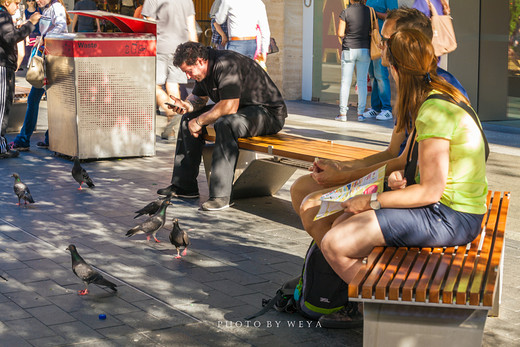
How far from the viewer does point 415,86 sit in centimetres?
438

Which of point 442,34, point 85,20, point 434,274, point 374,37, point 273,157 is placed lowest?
point 273,157

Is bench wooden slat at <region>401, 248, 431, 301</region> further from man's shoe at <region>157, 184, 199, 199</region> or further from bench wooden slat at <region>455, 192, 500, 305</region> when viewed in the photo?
man's shoe at <region>157, 184, 199, 199</region>

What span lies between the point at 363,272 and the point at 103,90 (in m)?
6.57

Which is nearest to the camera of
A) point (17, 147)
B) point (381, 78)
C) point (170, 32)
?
point (17, 147)

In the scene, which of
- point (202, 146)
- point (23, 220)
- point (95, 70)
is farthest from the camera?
point (95, 70)

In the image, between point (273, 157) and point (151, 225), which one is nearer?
point (151, 225)

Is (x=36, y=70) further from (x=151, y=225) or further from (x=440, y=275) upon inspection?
(x=440, y=275)

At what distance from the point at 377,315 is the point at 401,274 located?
0.71 feet

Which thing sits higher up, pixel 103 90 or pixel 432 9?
pixel 432 9

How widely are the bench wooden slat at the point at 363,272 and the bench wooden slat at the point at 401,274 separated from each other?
0.45 ft

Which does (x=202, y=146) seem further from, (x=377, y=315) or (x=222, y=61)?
(x=377, y=315)

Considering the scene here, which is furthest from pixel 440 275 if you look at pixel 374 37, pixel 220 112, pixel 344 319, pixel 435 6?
pixel 374 37

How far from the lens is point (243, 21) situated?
12508 millimetres

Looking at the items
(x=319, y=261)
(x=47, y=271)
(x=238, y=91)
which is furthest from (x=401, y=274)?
(x=238, y=91)
